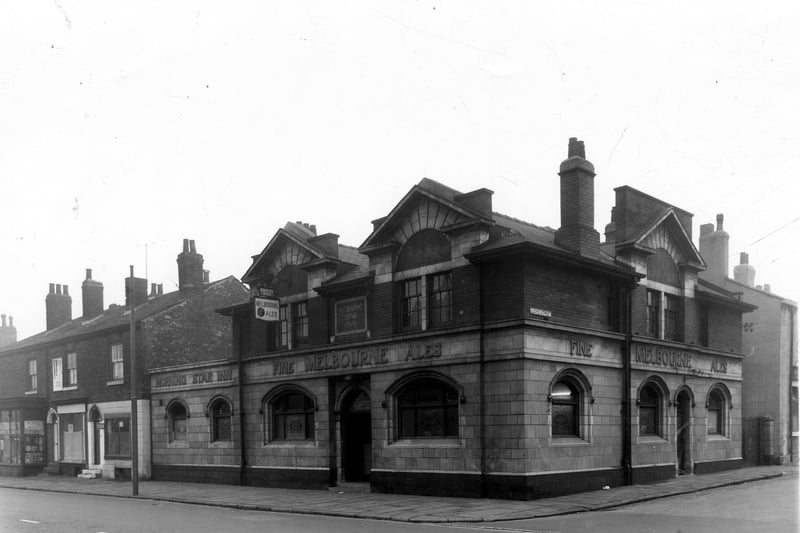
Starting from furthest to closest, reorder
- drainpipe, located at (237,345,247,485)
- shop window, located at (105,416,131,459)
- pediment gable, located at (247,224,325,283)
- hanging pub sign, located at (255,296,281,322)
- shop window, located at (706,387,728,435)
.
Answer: shop window, located at (105,416,131,459)
drainpipe, located at (237,345,247,485)
shop window, located at (706,387,728,435)
pediment gable, located at (247,224,325,283)
hanging pub sign, located at (255,296,281,322)

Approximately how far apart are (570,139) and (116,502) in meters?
17.6

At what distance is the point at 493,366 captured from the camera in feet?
66.8

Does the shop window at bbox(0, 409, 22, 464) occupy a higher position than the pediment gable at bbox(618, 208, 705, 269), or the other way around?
the pediment gable at bbox(618, 208, 705, 269)

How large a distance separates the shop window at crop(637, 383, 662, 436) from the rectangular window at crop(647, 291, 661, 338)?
6.01ft

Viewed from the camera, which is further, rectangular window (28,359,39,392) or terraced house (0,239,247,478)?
rectangular window (28,359,39,392)

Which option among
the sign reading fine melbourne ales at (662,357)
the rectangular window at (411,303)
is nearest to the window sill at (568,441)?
the sign reading fine melbourne ales at (662,357)

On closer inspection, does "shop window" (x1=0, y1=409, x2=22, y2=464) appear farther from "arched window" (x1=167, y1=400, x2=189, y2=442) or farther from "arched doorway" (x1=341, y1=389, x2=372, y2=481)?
"arched doorway" (x1=341, y1=389, x2=372, y2=481)

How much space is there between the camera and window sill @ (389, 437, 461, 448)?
21109 millimetres

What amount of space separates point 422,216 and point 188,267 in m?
16.7

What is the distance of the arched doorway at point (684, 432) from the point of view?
83.7 feet

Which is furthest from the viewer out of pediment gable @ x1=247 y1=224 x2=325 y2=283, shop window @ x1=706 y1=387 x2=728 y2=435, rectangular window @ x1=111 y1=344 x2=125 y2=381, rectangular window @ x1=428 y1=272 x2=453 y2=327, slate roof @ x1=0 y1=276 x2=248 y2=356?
slate roof @ x1=0 y1=276 x2=248 y2=356

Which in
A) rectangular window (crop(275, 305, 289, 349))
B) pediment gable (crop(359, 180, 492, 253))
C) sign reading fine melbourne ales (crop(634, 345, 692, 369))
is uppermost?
pediment gable (crop(359, 180, 492, 253))

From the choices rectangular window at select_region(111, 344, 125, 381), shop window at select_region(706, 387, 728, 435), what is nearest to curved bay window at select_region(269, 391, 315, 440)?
rectangular window at select_region(111, 344, 125, 381)

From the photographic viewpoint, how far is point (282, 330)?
2798 cm
